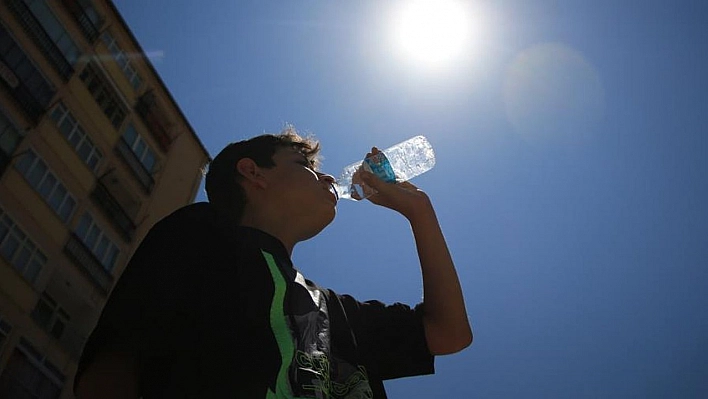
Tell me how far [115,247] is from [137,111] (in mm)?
5399

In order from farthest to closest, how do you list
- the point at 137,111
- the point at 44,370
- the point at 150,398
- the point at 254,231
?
the point at 137,111 → the point at 44,370 → the point at 254,231 → the point at 150,398

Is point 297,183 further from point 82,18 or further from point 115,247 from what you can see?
point 82,18

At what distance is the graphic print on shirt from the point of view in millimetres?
1809

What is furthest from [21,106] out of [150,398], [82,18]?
[150,398]

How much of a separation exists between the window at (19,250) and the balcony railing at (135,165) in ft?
17.5

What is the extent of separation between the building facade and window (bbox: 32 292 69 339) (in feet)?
0.11

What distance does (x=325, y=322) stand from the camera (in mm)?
2217

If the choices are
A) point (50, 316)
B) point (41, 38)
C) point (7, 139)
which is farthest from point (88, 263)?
point (41, 38)

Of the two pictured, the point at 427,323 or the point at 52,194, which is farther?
the point at 52,194

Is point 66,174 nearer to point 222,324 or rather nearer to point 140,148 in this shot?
point 140,148

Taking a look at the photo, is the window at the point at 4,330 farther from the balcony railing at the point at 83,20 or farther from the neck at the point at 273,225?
the neck at the point at 273,225

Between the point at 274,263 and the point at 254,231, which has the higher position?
the point at 254,231

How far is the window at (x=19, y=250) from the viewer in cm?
1452

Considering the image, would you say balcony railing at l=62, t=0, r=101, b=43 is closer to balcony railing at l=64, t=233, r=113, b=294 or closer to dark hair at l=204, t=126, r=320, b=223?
balcony railing at l=64, t=233, r=113, b=294
